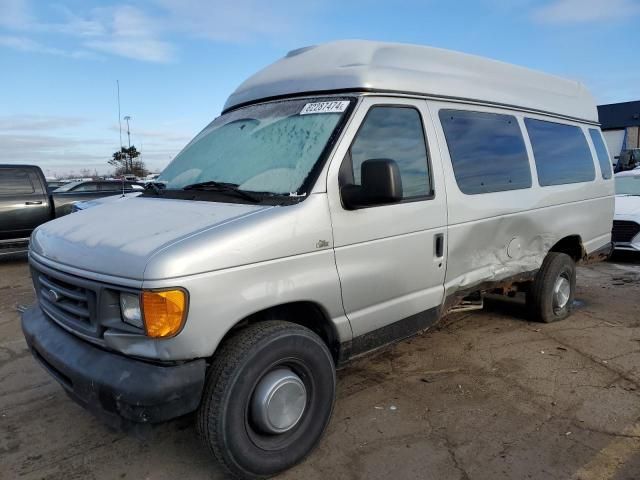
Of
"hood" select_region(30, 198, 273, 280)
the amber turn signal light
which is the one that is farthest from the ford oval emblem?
the amber turn signal light

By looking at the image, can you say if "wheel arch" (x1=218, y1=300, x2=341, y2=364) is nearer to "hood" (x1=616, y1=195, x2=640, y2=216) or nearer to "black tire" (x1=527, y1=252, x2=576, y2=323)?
"black tire" (x1=527, y1=252, x2=576, y2=323)

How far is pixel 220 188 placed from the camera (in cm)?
321

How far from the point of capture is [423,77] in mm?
3719

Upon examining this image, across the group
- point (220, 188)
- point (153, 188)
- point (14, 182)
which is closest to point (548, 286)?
point (220, 188)

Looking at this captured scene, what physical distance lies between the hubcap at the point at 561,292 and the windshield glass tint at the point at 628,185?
5678 mm

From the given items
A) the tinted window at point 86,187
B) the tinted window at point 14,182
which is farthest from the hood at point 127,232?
the tinted window at point 86,187

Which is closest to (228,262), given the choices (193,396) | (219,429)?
(193,396)

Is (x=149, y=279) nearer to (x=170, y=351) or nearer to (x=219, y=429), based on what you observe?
(x=170, y=351)

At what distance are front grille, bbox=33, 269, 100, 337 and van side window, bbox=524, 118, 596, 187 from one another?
12.9 feet

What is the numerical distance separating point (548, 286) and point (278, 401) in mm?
3502

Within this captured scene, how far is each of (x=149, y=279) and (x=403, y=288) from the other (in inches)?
68.6

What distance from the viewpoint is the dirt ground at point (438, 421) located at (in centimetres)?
297

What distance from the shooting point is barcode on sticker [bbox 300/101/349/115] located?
3.21 meters

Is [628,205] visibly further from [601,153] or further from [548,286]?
[548,286]
